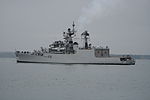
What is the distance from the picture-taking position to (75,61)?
76.8 metres

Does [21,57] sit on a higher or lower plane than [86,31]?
lower

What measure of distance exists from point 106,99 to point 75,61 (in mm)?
49548

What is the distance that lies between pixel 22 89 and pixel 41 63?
173 ft

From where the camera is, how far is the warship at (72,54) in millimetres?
76750

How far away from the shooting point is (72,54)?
76.9 m

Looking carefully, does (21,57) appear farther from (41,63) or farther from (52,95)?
(52,95)

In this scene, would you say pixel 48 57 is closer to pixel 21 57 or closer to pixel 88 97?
pixel 21 57

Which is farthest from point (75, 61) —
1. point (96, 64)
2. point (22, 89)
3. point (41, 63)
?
point (22, 89)

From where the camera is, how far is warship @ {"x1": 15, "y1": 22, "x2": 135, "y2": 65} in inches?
3022

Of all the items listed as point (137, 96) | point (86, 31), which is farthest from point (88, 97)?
point (86, 31)

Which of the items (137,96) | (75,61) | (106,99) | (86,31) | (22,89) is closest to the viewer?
(106,99)

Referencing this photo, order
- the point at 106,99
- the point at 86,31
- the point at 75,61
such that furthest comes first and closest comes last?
the point at 86,31, the point at 75,61, the point at 106,99

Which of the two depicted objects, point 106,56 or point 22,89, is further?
point 106,56

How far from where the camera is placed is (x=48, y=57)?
79062 millimetres
